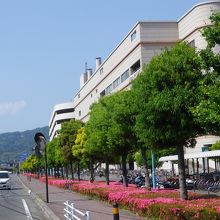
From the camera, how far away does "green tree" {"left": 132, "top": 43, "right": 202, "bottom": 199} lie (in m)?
17.1

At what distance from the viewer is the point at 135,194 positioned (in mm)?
20438

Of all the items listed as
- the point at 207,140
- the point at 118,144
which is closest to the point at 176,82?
the point at 118,144

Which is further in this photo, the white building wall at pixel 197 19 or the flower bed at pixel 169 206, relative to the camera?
the white building wall at pixel 197 19

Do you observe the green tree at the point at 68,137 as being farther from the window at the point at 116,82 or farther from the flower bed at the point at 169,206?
the window at the point at 116,82

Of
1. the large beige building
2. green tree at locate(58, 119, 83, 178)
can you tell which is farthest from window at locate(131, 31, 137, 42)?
green tree at locate(58, 119, 83, 178)

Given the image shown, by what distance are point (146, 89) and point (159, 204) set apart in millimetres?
4500

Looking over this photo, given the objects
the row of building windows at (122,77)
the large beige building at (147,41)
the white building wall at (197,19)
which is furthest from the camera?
the row of building windows at (122,77)

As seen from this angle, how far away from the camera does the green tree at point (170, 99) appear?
1709 cm

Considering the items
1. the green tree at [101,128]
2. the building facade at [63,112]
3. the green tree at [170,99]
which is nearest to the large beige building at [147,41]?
the green tree at [101,128]

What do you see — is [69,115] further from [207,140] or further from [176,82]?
[176,82]

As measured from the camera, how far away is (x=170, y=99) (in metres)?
17.1

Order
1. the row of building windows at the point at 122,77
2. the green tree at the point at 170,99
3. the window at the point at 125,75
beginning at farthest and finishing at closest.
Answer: the window at the point at 125,75
the row of building windows at the point at 122,77
the green tree at the point at 170,99

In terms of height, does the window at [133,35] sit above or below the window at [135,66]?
above

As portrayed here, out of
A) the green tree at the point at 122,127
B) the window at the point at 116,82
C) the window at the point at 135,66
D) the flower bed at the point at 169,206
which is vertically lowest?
the flower bed at the point at 169,206
